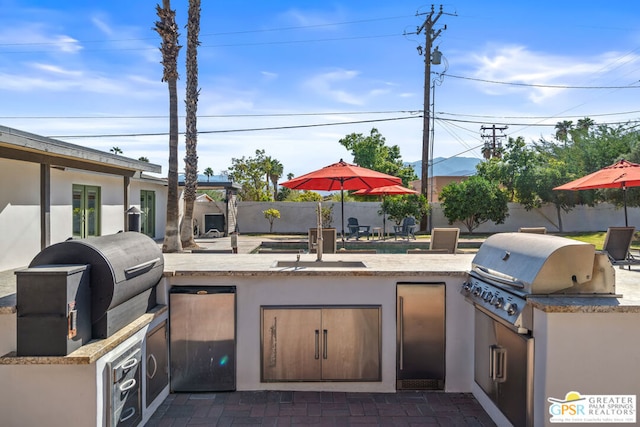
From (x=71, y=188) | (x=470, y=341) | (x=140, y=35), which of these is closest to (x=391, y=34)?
(x=140, y=35)

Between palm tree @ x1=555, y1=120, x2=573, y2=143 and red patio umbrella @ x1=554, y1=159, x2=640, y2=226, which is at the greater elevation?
palm tree @ x1=555, y1=120, x2=573, y2=143

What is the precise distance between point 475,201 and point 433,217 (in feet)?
8.25

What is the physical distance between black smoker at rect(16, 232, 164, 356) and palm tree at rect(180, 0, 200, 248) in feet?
29.6

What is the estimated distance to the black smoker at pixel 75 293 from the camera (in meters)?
2.25

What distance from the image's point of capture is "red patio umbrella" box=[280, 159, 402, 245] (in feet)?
22.6

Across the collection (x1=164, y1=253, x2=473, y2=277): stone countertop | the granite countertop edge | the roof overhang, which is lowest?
the granite countertop edge

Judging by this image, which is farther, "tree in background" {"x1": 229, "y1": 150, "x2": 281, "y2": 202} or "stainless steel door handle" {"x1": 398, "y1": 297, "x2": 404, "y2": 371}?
"tree in background" {"x1": 229, "y1": 150, "x2": 281, "y2": 202}

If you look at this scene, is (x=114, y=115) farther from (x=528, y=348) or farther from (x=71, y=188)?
(x=528, y=348)

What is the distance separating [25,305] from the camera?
2273 mm

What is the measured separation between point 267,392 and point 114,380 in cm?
150

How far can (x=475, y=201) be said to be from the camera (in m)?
16.8

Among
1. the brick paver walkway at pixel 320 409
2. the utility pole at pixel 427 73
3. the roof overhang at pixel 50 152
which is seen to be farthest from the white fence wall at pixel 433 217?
the brick paver walkway at pixel 320 409

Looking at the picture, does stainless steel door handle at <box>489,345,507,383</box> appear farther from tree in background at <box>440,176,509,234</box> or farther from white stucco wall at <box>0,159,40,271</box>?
tree in background at <box>440,176,509,234</box>

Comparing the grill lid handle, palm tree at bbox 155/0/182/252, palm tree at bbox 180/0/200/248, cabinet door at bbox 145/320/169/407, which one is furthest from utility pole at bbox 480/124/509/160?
the grill lid handle
